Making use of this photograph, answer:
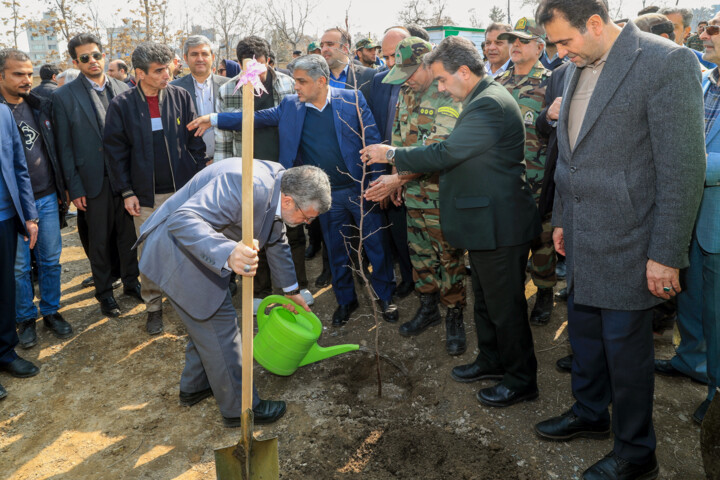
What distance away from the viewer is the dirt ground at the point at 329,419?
9.23ft

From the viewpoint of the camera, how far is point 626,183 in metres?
2.24

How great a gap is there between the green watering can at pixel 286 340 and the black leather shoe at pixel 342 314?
2.52 ft

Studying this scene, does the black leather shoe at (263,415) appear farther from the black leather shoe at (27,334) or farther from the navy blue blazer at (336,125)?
the black leather shoe at (27,334)

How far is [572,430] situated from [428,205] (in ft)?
6.02

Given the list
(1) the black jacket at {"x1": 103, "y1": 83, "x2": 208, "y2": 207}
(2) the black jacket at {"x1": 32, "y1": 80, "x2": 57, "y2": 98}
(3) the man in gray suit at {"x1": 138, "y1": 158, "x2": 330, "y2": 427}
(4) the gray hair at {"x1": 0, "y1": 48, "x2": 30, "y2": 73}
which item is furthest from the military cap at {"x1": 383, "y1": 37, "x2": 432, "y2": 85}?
(2) the black jacket at {"x1": 32, "y1": 80, "x2": 57, "y2": 98}

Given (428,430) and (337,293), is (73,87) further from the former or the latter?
(428,430)

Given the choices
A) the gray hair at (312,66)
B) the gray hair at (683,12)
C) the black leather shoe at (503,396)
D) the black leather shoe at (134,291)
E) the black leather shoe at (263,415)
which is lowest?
the black leather shoe at (134,291)

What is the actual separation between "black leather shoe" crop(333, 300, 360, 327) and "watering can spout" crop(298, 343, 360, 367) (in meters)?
0.75

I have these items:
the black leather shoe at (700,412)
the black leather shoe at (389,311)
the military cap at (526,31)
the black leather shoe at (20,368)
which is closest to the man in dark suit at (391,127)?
the black leather shoe at (389,311)

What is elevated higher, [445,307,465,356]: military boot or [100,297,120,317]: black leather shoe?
[445,307,465,356]: military boot

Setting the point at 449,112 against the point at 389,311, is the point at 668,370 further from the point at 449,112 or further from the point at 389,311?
the point at 449,112

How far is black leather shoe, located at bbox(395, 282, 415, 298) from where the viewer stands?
4.90 m

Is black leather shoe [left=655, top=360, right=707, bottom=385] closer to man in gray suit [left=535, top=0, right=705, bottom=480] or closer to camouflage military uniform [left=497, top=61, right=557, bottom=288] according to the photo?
camouflage military uniform [left=497, top=61, right=557, bottom=288]

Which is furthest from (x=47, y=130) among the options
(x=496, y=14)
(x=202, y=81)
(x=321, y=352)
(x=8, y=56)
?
(x=496, y=14)
